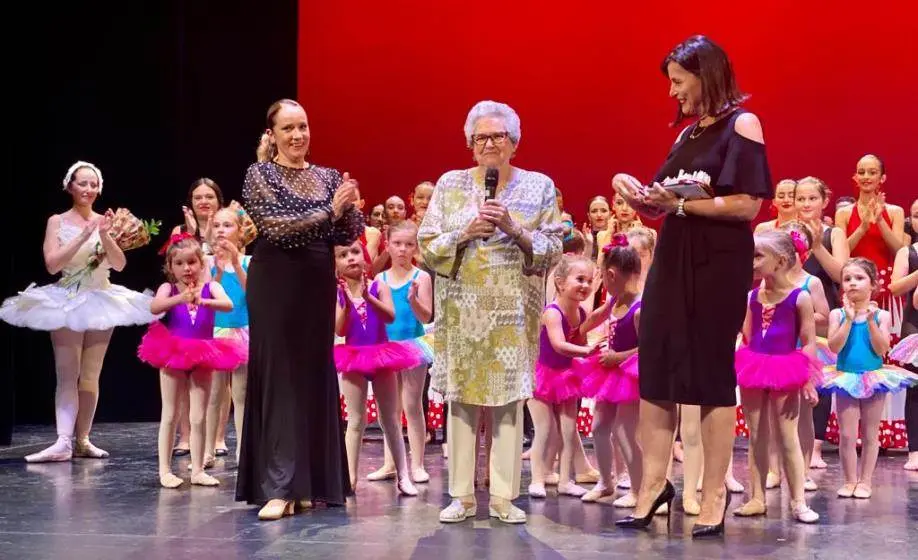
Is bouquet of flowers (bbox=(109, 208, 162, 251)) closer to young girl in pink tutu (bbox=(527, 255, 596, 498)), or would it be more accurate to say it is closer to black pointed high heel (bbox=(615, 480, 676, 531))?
young girl in pink tutu (bbox=(527, 255, 596, 498))

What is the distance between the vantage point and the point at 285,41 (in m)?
8.56

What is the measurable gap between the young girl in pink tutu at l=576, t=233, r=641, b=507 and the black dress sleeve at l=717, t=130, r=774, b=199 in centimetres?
92

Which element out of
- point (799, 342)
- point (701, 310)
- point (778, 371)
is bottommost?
point (778, 371)

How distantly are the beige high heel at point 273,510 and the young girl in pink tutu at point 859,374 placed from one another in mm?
2354

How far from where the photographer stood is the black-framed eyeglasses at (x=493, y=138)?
4.27 m

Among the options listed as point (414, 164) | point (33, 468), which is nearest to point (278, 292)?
point (33, 468)

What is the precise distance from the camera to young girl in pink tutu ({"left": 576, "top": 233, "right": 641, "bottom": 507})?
4.71m

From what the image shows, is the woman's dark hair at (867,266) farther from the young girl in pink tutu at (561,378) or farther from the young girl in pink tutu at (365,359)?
the young girl in pink tutu at (365,359)

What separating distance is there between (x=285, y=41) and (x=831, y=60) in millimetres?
3856

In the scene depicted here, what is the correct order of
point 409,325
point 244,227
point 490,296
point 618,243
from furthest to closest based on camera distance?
point 244,227 < point 409,325 < point 618,243 < point 490,296

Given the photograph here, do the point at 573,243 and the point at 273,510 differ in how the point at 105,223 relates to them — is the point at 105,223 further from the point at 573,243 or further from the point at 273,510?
the point at 573,243

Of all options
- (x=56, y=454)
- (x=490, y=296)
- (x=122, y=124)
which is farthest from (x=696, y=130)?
(x=122, y=124)

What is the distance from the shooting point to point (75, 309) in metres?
6.21

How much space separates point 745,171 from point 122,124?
4.99 m
